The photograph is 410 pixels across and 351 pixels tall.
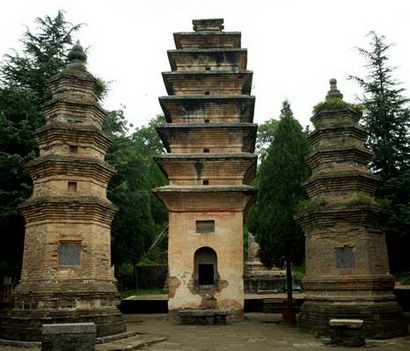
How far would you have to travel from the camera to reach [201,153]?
1973 cm

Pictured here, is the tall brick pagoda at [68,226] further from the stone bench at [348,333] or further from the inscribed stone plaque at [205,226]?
the stone bench at [348,333]

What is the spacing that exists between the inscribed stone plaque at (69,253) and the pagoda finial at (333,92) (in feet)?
31.6

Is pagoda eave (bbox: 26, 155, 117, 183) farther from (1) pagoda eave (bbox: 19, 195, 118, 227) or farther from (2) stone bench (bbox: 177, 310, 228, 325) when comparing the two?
(2) stone bench (bbox: 177, 310, 228, 325)

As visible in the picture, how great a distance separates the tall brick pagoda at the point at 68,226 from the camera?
12.4m

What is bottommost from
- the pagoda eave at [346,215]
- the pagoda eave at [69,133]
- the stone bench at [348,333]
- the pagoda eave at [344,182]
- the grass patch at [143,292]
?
the stone bench at [348,333]

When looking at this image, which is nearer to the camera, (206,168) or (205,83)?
(206,168)

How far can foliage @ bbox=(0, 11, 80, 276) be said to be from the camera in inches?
627

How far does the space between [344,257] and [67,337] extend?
8.09m

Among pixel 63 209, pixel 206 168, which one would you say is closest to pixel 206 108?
pixel 206 168

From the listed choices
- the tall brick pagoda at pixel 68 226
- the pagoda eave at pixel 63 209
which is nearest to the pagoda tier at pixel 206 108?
the tall brick pagoda at pixel 68 226

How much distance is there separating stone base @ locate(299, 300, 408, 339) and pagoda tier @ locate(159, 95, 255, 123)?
9.42m

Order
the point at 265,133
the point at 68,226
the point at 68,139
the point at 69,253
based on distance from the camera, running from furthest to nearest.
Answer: the point at 265,133 < the point at 68,139 < the point at 68,226 < the point at 69,253

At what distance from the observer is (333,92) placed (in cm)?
1616

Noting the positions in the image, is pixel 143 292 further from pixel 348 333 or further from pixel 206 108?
pixel 348 333
